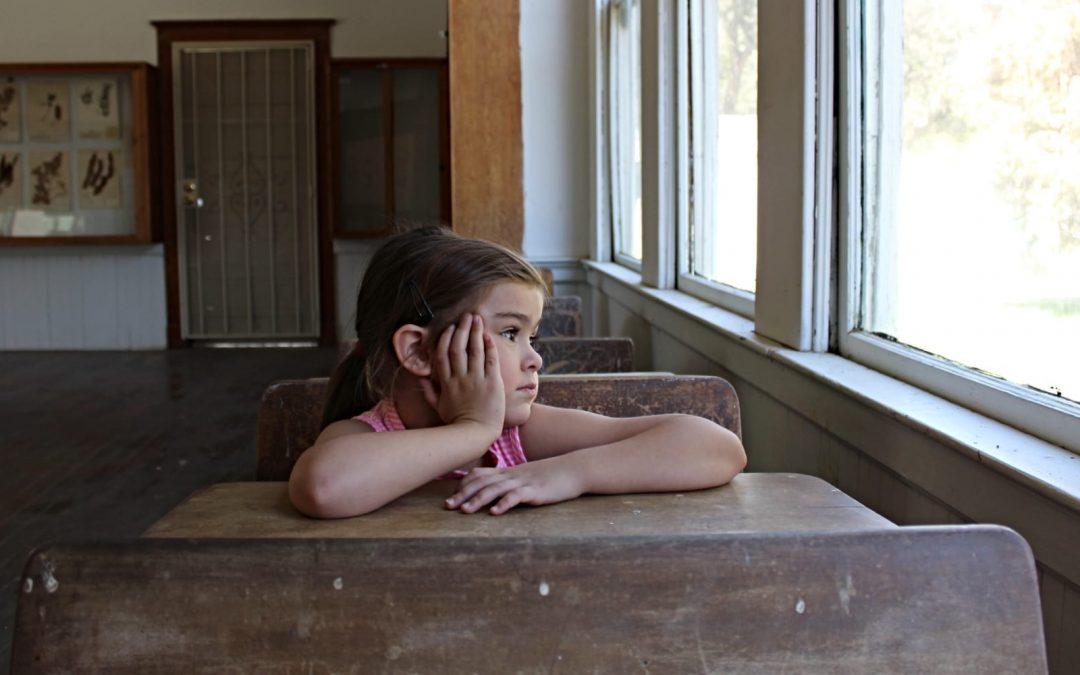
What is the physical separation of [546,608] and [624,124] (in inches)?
171

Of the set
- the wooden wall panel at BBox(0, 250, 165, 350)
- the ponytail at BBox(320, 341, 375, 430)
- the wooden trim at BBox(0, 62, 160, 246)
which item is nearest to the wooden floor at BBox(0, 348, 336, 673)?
the wooden wall panel at BBox(0, 250, 165, 350)

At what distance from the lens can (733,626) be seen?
0.75m

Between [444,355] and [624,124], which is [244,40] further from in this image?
[444,355]

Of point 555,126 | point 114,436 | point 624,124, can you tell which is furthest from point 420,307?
point 114,436

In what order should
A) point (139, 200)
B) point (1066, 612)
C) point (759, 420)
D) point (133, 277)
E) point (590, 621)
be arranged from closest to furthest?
point (590, 621) → point (1066, 612) → point (759, 420) → point (139, 200) → point (133, 277)

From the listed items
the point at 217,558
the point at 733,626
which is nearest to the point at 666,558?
the point at 733,626

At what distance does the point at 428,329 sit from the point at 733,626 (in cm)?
72

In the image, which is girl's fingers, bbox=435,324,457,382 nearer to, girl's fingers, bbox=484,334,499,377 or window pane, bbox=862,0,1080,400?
girl's fingers, bbox=484,334,499,377

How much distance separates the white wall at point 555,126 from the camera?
214 inches

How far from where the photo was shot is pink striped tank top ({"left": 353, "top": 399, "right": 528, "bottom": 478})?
1388mm

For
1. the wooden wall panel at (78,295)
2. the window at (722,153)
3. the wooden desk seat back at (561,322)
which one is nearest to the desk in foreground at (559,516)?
the window at (722,153)

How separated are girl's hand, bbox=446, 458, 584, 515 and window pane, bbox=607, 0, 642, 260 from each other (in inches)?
139

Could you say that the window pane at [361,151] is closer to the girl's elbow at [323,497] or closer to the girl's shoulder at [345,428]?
the girl's shoulder at [345,428]

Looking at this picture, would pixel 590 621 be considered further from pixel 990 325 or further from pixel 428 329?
pixel 990 325
